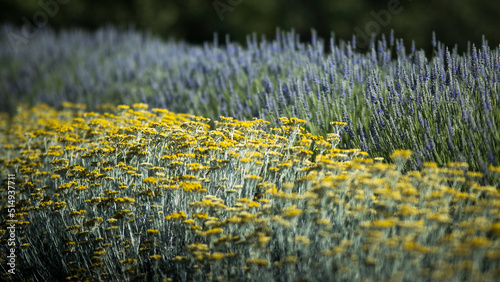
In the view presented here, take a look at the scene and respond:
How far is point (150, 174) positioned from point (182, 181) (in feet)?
2.29

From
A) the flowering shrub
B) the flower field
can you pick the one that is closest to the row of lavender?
the flower field

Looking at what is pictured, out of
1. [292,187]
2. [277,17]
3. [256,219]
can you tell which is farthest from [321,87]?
[277,17]

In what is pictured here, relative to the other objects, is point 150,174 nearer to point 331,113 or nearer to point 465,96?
point 331,113

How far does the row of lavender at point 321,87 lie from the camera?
373 cm

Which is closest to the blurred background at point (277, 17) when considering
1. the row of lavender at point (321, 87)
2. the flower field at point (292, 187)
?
the row of lavender at point (321, 87)

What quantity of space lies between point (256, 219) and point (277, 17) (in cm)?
1151

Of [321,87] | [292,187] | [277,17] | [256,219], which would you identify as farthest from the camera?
[277,17]

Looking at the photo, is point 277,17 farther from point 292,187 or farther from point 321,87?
point 292,187

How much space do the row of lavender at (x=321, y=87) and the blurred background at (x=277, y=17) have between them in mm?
4171

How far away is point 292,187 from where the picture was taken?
3.19 metres

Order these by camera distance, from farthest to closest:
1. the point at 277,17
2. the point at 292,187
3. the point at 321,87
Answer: the point at 277,17 → the point at 321,87 → the point at 292,187

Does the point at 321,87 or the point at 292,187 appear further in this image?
the point at 321,87

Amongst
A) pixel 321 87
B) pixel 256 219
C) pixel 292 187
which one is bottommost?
pixel 256 219

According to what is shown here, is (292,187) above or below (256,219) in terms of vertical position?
above
